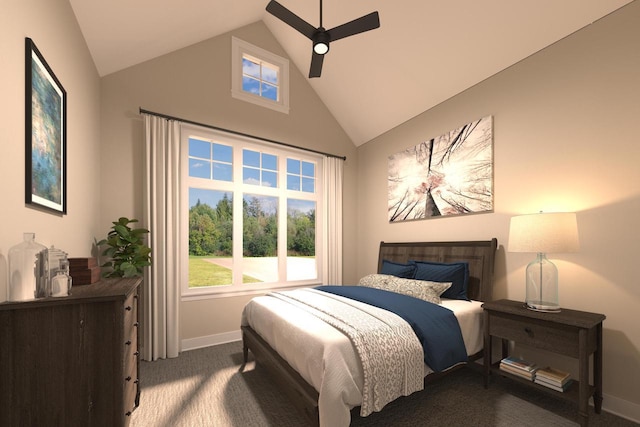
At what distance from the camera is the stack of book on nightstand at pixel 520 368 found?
2229 millimetres

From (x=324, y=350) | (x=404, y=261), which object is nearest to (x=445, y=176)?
(x=404, y=261)

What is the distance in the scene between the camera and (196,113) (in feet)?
11.9

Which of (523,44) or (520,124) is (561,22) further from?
(520,124)

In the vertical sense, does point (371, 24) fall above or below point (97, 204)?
above

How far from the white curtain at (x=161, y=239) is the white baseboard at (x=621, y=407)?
13.2ft

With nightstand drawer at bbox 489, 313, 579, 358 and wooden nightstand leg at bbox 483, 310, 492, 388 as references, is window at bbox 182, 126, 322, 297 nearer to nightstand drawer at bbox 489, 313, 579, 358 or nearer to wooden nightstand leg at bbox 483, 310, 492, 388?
wooden nightstand leg at bbox 483, 310, 492, 388

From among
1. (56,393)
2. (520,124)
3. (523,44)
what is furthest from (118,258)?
(523,44)

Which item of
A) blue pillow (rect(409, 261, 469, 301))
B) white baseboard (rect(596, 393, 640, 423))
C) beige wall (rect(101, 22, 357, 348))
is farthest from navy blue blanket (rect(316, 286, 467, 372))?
beige wall (rect(101, 22, 357, 348))

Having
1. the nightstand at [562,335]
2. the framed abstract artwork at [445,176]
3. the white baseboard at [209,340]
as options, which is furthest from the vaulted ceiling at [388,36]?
the white baseboard at [209,340]

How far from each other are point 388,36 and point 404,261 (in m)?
2.82

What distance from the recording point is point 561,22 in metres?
2.45

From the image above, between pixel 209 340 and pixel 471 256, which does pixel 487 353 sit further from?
pixel 209 340

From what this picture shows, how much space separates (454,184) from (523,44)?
149cm

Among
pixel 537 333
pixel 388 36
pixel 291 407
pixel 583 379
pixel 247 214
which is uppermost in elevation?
pixel 388 36
